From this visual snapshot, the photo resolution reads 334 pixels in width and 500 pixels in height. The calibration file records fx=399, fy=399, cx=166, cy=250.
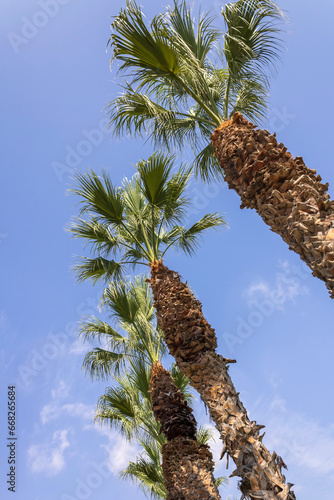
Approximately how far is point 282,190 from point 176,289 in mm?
3126

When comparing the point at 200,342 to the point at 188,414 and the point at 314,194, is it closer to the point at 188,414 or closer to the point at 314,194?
the point at 188,414

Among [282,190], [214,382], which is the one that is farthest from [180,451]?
[282,190]

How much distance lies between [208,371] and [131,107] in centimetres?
431

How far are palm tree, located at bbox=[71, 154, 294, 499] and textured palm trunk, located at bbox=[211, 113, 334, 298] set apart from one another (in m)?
2.28

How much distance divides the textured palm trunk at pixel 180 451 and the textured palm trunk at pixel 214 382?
178 cm

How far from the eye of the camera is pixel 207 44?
20.1ft

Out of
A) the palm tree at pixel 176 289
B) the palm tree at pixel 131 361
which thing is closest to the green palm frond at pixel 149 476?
the palm tree at pixel 131 361

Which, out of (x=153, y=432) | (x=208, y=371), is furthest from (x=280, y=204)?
(x=153, y=432)

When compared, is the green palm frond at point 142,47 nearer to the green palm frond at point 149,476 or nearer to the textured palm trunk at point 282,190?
the textured palm trunk at point 282,190

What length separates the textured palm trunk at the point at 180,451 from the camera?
6242 millimetres

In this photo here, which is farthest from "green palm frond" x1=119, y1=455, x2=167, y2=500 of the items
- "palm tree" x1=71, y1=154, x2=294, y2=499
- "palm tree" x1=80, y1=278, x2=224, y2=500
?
"palm tree" x1=71, y1=154, x2=294, y2=499

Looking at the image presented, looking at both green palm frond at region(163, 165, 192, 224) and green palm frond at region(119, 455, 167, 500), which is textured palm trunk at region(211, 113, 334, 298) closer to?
green palm frond at region(163, 165, 192, 224)

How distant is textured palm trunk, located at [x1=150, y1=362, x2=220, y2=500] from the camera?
20.5ft

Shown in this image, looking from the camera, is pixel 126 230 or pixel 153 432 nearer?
pixel 126 230
